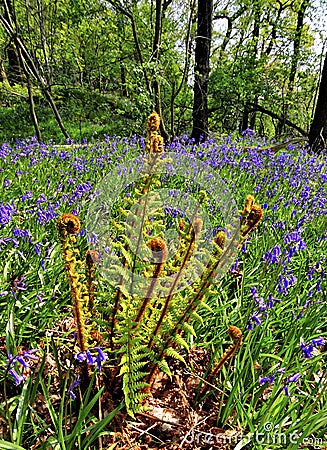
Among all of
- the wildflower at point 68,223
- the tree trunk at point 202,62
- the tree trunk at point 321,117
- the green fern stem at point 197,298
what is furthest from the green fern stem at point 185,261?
the tree trunk at point 321,117

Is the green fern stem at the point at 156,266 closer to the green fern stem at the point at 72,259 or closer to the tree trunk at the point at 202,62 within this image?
the green fern stem at the point at 72,259

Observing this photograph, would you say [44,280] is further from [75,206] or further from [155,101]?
[155,101]

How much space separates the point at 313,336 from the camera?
81.7 inches

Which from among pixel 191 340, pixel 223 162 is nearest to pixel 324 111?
pixel 223 162

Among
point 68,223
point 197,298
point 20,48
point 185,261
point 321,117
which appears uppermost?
point 20,48

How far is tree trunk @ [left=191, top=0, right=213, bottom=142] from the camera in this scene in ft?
27.9

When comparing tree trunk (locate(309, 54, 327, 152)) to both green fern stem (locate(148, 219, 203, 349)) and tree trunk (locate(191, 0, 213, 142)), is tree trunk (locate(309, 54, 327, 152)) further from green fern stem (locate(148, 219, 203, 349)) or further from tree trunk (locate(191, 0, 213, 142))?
green fern stem (locate(148, 219, 203, 349))

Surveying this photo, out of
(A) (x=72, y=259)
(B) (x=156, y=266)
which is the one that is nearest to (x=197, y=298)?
(B) (x=156, y=266)

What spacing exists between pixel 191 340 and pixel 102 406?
24.2 inches

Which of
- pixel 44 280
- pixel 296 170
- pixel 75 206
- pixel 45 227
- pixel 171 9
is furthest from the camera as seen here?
pixel 171 9

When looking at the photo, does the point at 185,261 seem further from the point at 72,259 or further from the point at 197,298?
the point at 72,259

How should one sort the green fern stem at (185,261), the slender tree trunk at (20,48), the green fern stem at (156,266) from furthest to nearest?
the slender tree trunk at (20,48), the green fern stem at (185,261), the green fern stem at (156,266)

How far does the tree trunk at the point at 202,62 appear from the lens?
8.51 metres

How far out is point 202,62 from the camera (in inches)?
353
